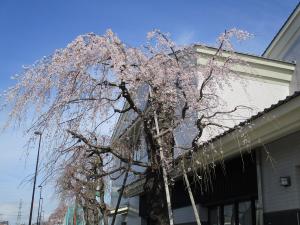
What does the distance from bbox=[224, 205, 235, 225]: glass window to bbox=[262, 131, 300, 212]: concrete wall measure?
6.58 ft

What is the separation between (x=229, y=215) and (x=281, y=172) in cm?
293

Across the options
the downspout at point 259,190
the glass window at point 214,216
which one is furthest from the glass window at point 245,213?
the glass window at point 214,216

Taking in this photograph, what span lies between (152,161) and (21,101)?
2777 mm

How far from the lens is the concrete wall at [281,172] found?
9.11 metres

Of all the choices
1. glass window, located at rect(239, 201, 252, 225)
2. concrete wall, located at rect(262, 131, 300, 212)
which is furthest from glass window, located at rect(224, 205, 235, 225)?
concrete wall, located at rect(262, 131, 300, 212)

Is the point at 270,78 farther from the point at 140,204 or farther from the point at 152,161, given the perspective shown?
the point at 152,161

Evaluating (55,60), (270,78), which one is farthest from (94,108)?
(270,78)

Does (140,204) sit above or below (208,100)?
below

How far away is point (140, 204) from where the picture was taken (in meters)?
19.6

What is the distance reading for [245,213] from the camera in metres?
11.3

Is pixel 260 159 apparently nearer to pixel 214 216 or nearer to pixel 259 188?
pixel 259 188

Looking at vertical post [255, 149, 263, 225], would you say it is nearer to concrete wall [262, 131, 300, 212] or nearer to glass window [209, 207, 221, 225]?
concrete wall [262, 131, 300, 212]

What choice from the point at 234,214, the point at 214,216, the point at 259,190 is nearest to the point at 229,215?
the point at 234,214

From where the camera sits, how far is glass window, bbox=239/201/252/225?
36.2ft
